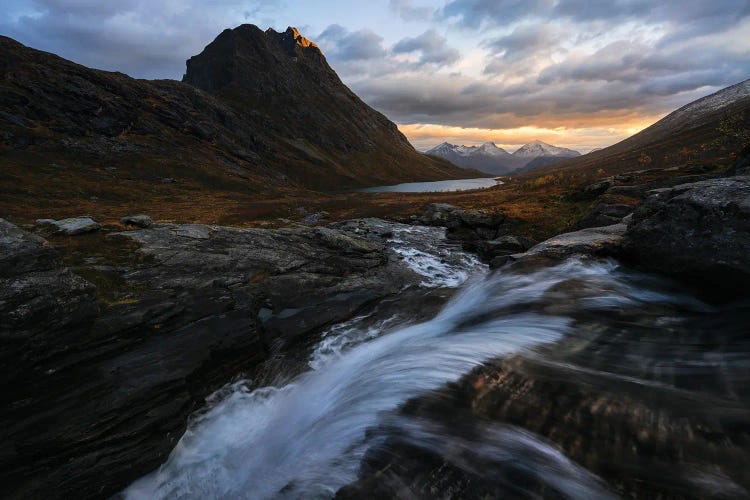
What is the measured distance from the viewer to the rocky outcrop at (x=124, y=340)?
7848 mm

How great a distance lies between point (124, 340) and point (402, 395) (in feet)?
26.5

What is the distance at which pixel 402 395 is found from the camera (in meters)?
8.06

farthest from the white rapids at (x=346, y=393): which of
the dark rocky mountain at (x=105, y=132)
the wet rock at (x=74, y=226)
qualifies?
the dark rocky mountain at (x=105, y=132)

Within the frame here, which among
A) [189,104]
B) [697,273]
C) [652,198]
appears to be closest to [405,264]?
[652,198]

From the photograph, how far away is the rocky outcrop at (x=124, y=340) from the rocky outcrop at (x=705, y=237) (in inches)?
434

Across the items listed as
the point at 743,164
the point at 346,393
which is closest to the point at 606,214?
the point at 743,164

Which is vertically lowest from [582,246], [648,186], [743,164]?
[582,246]

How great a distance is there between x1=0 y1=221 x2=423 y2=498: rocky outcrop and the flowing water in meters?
0.90

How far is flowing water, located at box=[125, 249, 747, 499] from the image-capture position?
6.34 m

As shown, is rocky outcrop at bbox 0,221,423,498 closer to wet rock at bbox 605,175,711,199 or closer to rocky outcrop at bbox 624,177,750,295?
rocky outcrop at bbox 624,177,750,295

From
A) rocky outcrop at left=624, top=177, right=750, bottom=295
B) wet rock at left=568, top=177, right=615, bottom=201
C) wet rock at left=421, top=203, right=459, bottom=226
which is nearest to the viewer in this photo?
rocky outcrop at left=624, top=177, right=750, bottom=295

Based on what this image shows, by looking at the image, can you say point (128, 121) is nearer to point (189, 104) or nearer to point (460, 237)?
point (189, 104)

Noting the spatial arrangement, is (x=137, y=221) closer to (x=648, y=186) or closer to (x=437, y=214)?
(x=437, y=214)

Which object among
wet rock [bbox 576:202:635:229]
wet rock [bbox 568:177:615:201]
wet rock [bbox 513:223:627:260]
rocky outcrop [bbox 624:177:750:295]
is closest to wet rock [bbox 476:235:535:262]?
wet rock [bbox 576:202:635:229]
